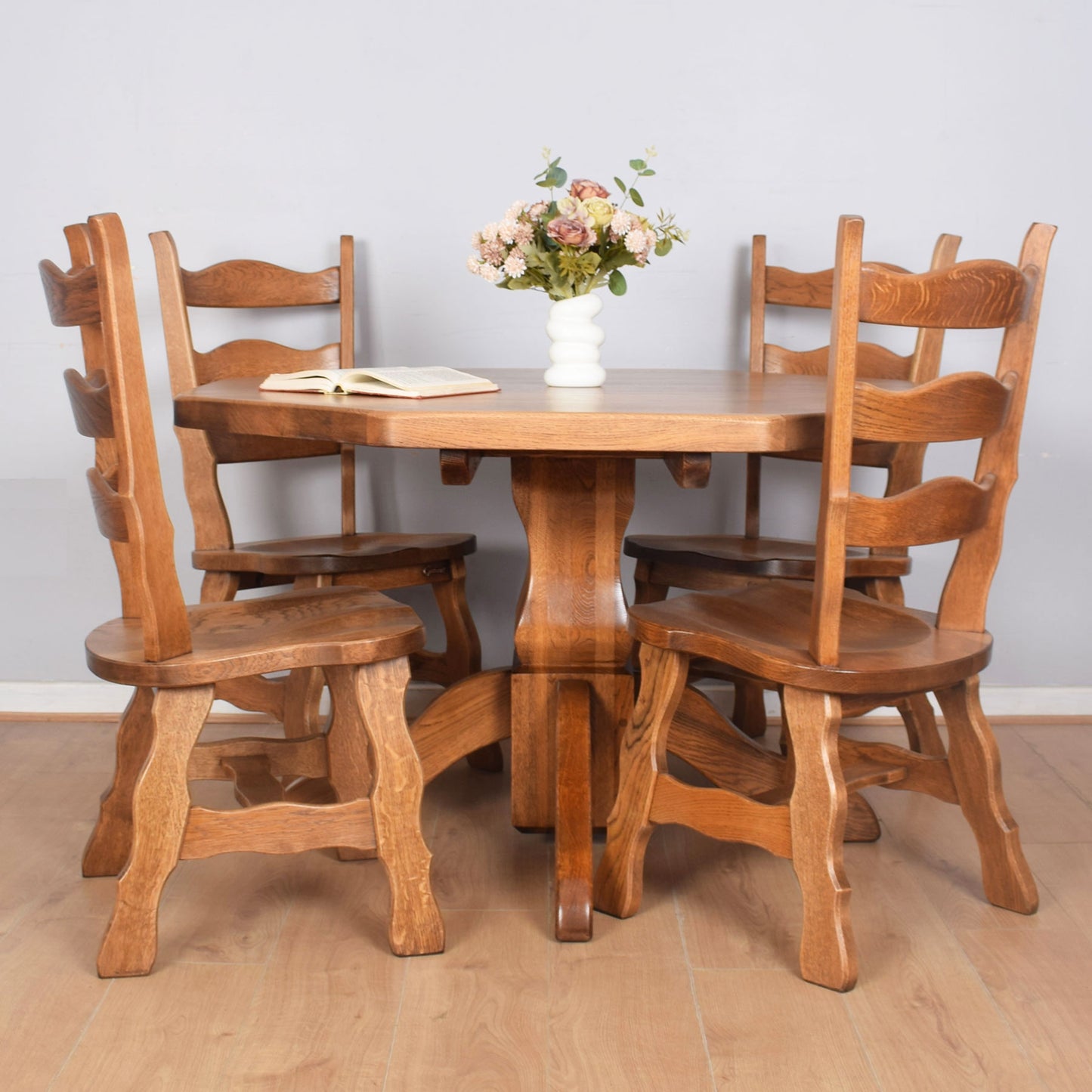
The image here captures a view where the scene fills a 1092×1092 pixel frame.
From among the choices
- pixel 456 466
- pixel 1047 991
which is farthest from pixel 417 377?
pixel 1047 991

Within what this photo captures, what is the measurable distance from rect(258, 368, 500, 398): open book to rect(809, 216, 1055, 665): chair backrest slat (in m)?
0.58

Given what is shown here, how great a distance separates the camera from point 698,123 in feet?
9.08

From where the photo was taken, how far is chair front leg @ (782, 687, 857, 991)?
1.69 m

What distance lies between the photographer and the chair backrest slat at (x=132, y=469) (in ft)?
5.19

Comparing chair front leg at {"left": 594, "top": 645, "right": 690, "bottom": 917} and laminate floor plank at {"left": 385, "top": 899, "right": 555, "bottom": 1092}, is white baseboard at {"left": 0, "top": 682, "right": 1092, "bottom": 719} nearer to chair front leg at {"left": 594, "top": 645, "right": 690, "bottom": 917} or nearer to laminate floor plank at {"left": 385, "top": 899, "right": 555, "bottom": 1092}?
chair front leg at {"left": 594, "top": 645, "right": 690, "bottom": 917}

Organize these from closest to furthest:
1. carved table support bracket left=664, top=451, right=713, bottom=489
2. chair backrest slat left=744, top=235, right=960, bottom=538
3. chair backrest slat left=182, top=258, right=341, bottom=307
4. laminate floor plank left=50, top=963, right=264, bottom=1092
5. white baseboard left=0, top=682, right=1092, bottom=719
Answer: laminate floor plank left=50, top=963, right=264, bottom=1092, carved table support bracket left=664, top=451, right=713, bottom=489, chair backrest slat left=744, top=235, right=960, bottom=538, chair backrest slat left=182, top=258, right=341, bottom=307, white baseboard left=0, top=682, right=1092, bottom=719

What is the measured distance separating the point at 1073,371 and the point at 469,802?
5.58 feet

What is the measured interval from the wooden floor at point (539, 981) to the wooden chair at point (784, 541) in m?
0.44

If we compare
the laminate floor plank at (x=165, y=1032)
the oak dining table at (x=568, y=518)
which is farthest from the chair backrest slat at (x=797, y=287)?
the laminate floor plank at (x=165, y=1032)

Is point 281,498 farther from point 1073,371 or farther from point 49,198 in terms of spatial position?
point 1073,371

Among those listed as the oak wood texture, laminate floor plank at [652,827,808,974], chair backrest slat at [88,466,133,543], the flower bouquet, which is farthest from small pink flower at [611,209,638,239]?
laminate floor plank at [652,827,808,974]

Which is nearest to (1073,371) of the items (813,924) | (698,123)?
(698,123)

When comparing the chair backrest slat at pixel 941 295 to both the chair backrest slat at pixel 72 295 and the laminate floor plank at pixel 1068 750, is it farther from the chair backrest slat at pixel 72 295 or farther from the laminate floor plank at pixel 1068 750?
the laminate floor plank at pixel 1068 750

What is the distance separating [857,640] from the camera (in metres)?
1.82
